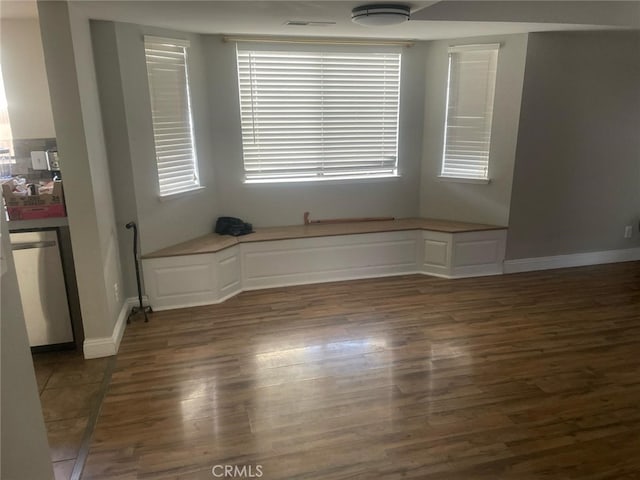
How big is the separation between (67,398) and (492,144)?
412 cm

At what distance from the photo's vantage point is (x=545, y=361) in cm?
302

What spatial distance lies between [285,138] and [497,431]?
3244 mm

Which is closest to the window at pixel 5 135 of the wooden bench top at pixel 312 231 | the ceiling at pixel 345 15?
the ceiling at pixel 345 15

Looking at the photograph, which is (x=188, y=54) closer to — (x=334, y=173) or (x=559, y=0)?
(x=334, y=173)

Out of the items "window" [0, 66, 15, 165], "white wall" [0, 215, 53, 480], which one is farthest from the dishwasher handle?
"white wall" [0, 215, 53, 480]

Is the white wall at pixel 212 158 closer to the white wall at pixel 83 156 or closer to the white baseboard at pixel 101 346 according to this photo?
the white wall at pixel 83 156

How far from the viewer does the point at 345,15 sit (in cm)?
320

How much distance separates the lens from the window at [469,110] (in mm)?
4309

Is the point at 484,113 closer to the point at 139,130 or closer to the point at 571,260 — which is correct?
the point at 571,260

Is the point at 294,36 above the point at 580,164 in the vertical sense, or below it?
above

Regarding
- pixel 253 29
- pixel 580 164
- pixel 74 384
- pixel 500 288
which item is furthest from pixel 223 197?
pixel 580 164

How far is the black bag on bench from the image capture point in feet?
14.2

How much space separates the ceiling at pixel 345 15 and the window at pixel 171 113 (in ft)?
0.72

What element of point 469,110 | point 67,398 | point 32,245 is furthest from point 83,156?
point 469,110
